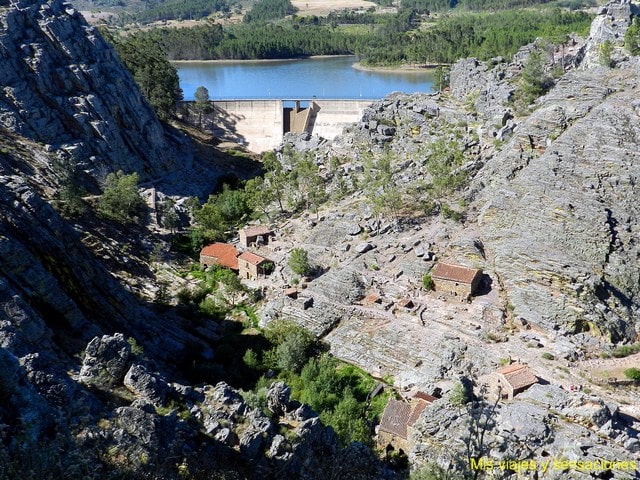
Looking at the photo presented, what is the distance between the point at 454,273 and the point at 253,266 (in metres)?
12.8

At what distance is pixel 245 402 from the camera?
16844 millimetres

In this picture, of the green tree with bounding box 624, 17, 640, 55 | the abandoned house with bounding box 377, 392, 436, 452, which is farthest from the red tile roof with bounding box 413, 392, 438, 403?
the green tree with bounding box 624, 17, 640, 55

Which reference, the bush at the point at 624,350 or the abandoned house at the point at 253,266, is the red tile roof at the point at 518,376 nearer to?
the bush at the point at 624,350

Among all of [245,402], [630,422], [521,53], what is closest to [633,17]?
[521,53]

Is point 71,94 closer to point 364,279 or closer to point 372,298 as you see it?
point 364,279

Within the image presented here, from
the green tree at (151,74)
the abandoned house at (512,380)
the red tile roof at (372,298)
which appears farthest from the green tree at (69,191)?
the abandoned house at (512,380)

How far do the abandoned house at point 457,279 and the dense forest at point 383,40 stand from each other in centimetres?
5569

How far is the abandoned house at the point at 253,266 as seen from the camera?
118 feet

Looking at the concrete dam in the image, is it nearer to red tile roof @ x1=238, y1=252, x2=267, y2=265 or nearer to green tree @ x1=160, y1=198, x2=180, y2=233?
green tree @ x1=160, y1=198, x2=180, y2=233

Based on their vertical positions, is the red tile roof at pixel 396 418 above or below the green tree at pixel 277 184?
below

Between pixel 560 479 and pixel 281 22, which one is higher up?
pixel 281 22

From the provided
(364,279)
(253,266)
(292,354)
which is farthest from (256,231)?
(292,354)

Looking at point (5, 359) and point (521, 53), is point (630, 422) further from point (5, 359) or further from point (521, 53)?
point (521, 53)

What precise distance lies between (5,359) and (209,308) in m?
20.3
